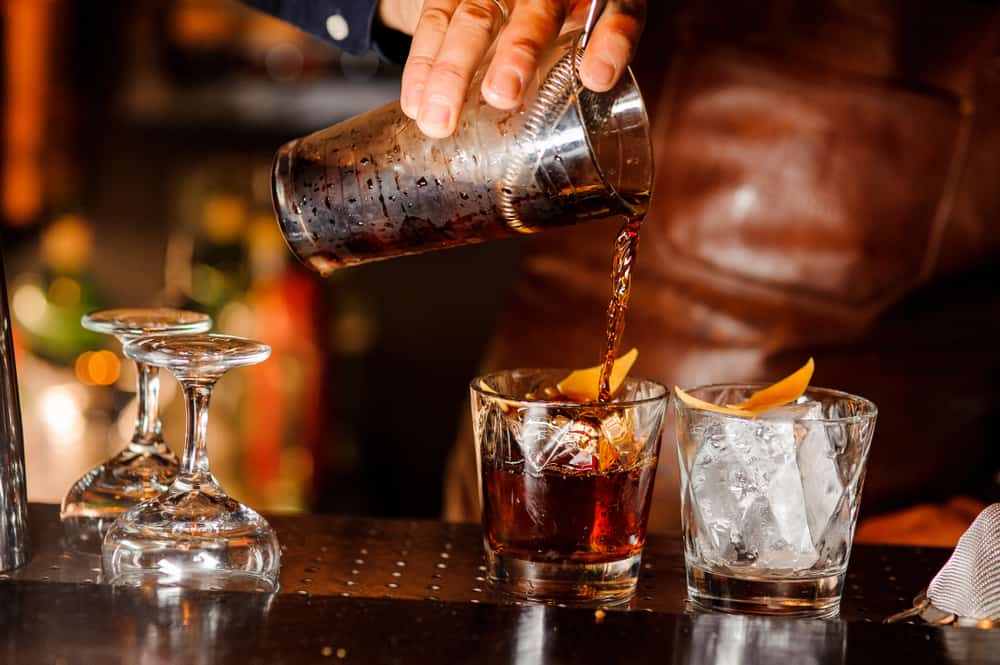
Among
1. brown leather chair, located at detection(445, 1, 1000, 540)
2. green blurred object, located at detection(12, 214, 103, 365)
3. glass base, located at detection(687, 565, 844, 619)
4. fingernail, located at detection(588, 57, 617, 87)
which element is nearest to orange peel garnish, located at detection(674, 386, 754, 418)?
glass base, located at detection(687, 565, 844, 619)

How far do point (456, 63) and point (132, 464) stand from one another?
41 centimetres

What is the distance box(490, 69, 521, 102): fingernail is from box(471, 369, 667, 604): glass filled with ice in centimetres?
21

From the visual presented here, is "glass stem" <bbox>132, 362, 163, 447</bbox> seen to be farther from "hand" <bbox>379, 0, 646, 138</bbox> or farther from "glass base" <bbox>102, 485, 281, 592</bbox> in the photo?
"hand" <bbox>379, 0, 646, 138</bbox>

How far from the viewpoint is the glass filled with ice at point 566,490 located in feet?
2.65

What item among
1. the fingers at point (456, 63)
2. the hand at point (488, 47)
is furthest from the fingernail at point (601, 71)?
the fingers at point (456, 63)

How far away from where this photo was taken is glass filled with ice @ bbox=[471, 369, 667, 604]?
0.81 m

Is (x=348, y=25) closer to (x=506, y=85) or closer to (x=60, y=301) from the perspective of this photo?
(x=506, y=85)

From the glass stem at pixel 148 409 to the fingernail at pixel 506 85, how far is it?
36 cm

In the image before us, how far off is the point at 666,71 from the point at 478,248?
112 cm

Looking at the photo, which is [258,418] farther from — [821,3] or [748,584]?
[748,584]

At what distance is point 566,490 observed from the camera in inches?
32.0

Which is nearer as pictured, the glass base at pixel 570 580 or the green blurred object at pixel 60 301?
the glass base at pixel 570 580

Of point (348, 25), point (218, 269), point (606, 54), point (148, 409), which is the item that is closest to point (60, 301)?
point (218, 269)

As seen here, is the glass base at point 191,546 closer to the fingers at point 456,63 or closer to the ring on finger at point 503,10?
the fingers at point 456,63
